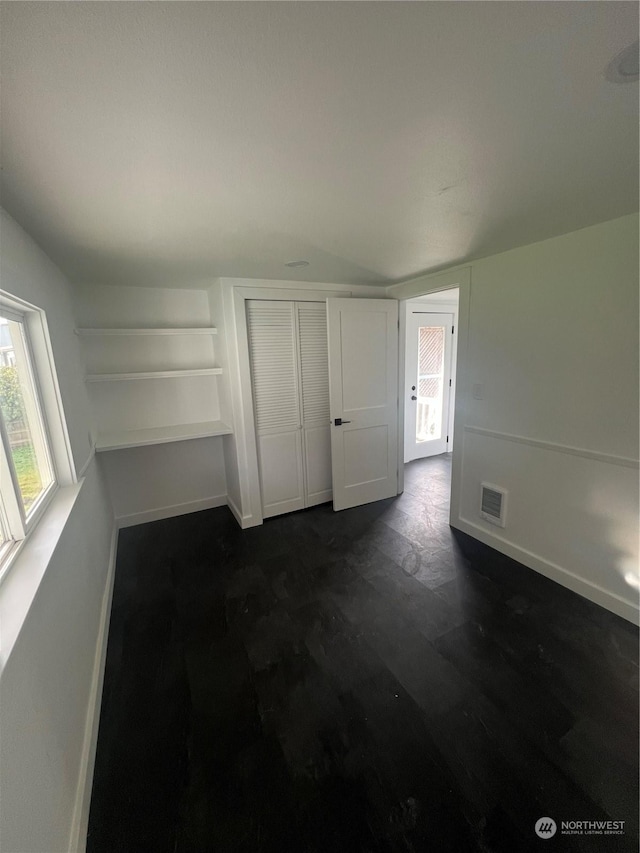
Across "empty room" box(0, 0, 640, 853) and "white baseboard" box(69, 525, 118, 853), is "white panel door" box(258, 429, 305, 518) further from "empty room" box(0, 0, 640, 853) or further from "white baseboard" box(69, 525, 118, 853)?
"white baseboard" box(69, 525, 118, 853)

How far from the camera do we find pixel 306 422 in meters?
3.40

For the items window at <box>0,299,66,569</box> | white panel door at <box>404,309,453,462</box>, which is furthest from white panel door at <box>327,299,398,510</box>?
window at <box>0,299,66,569</box>

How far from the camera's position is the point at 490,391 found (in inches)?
102

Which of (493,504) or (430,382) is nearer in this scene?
(493,504)

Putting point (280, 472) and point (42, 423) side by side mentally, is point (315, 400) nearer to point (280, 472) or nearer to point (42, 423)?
point (280, 472)

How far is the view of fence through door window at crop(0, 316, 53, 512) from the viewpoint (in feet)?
4.74

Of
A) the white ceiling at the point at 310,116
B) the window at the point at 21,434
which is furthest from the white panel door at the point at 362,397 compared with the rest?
the window at the point at 21,434

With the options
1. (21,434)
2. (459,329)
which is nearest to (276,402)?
(459,329)

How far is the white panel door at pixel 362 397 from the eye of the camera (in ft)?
10.5

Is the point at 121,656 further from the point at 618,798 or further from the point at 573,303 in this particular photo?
the point at 573,303

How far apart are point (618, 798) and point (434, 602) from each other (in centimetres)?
103

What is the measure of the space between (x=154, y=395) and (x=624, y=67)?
341 cm

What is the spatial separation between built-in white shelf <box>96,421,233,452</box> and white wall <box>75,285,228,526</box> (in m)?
0.10

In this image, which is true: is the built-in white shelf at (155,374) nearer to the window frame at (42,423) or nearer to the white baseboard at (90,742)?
the window frame at (42,423)
